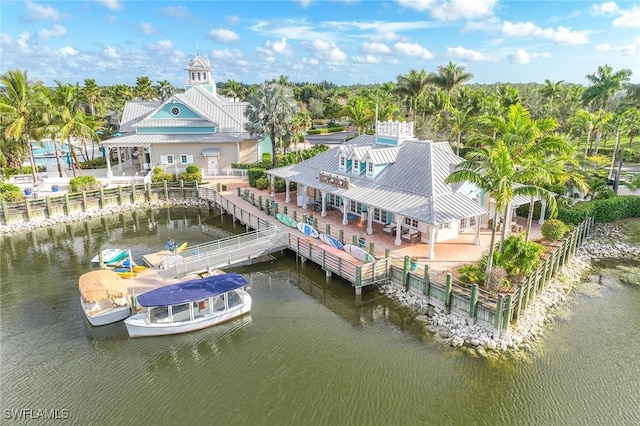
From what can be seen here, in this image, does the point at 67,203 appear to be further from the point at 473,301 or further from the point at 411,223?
the point at 473,301

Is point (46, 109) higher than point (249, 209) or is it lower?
higher

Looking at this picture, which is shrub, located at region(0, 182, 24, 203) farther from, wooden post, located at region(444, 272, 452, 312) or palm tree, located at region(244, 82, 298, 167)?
wooden post, located at region(444, 272, 452, 312)

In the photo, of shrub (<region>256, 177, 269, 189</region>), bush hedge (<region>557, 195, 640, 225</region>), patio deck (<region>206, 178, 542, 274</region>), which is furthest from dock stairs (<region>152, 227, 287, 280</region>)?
bush hedge (<region>557, 195, 640, 225</region>)

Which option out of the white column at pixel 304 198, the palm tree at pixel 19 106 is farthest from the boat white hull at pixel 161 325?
the palm tree at pixel 19 106

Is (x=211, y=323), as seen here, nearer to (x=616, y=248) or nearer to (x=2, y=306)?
(x=2, y=306)

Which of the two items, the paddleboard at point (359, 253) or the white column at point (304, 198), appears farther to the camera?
the white column at point (304, 198)

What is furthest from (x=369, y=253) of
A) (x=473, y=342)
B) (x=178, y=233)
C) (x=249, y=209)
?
(x=178, y=233)

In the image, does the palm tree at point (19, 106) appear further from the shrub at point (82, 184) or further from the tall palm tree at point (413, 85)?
the tall palm tree at point (413, 85)
